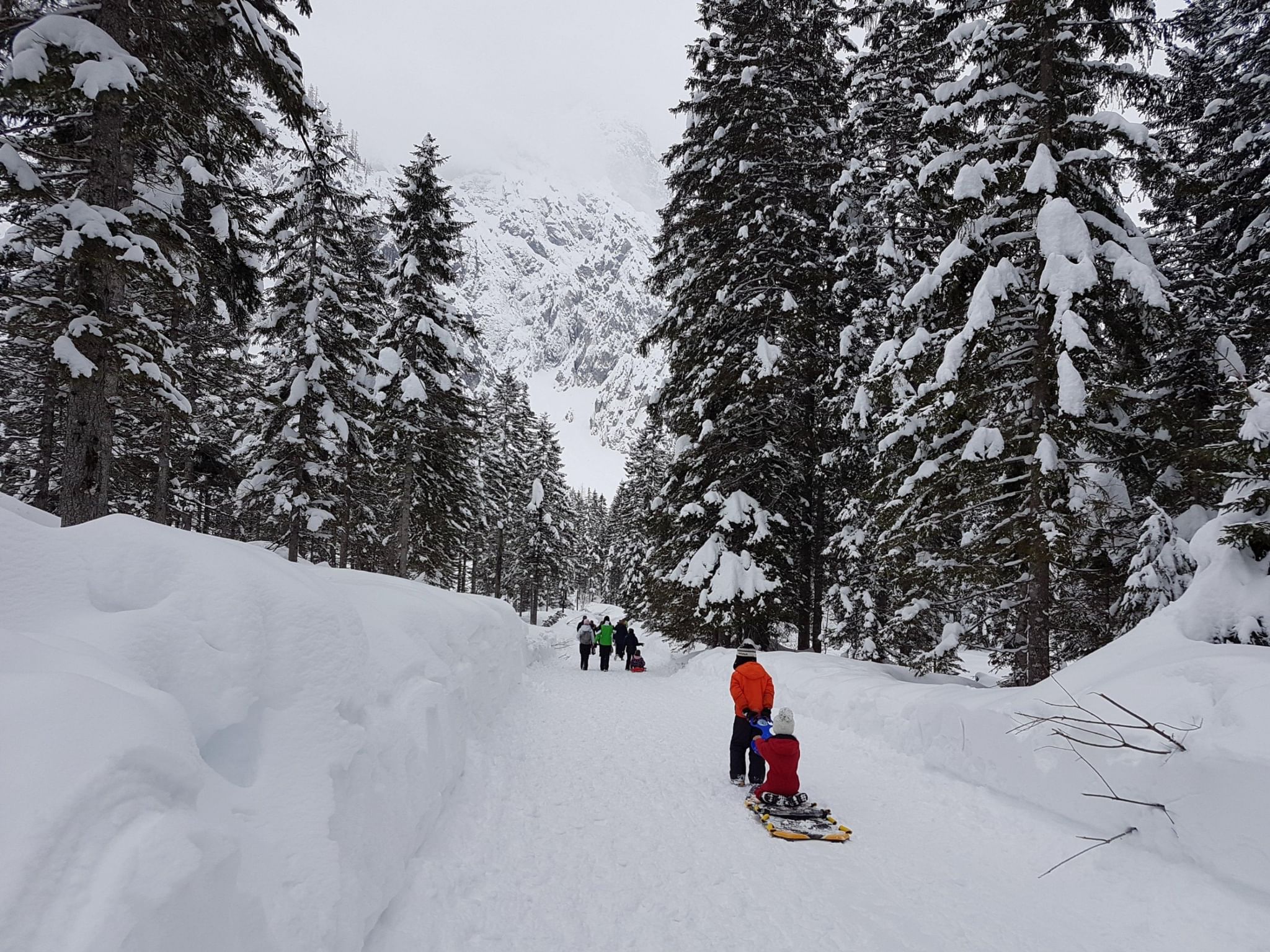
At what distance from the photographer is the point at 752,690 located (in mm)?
7402

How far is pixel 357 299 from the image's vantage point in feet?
69.7

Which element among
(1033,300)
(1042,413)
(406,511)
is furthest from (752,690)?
(406,511)

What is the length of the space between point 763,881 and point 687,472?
41.9ft

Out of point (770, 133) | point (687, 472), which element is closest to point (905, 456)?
point (687, 472)

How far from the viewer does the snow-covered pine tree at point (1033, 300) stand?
8.12 m

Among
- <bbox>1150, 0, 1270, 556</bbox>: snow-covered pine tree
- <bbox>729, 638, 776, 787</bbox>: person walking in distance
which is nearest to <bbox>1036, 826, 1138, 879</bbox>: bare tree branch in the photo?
<bbox>729, 638, 776, 787</bbox>: person walking in distance

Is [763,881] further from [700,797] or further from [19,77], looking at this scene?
[19,77]

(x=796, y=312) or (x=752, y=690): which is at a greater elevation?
(x=796, y=312)

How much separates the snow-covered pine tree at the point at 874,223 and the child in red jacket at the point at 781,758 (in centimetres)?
752

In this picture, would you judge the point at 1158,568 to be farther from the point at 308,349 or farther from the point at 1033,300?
the point at 308,349

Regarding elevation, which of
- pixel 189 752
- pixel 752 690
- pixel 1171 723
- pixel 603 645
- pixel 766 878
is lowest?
pixel 603 645

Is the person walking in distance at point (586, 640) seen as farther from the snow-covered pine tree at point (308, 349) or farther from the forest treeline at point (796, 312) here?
the snow-covered pine tree at point (308, 349)

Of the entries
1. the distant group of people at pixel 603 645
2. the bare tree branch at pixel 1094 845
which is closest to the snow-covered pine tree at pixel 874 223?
the distant group of people at pixel 603 645

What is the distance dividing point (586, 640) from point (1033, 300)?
1563 centimetres
